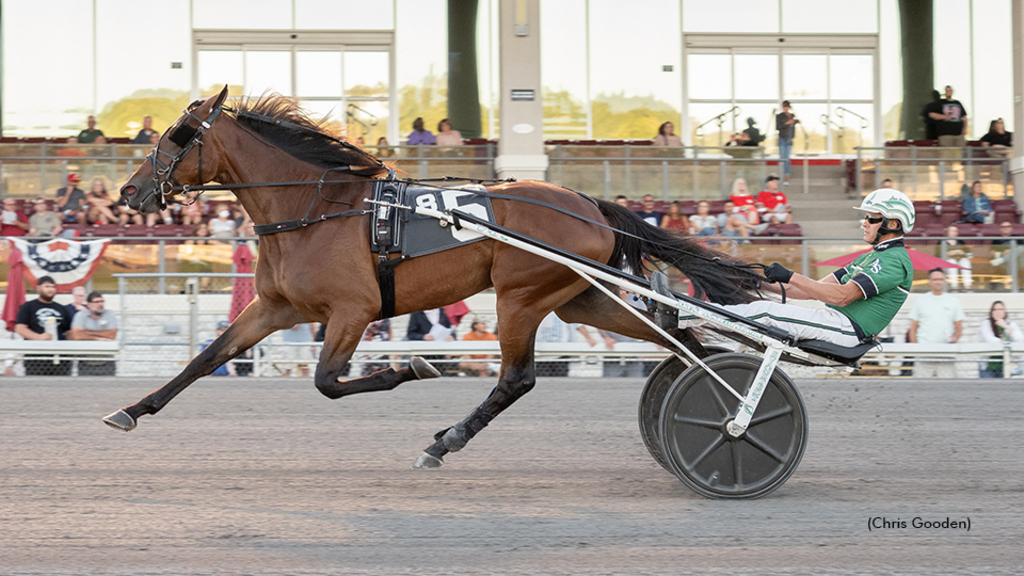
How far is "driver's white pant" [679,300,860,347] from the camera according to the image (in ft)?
14.3

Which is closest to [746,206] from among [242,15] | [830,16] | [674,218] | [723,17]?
[674,218]

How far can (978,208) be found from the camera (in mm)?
13742

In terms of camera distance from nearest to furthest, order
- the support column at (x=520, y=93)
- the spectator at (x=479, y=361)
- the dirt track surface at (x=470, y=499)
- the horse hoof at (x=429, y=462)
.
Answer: the dirt track surface at (x=470, y=499) → the horse hoof at (x=429, y=462) → the spectator at (x=479, y=361) → the support column at (x=520, y=93)

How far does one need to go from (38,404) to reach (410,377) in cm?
397

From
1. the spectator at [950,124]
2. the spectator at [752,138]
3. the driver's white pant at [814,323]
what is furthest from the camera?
the spectator at [950,124]

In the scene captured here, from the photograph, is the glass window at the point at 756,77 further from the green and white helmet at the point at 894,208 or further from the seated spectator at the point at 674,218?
the green and white helmet at the point at 894,208

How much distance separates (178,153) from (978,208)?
39.5 feet

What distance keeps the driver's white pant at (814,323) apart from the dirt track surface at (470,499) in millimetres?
707

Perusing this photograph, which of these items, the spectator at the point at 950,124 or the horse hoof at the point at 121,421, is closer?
the horse hoof at the point at 121,421

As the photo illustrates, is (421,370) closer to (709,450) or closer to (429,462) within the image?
(429,462)

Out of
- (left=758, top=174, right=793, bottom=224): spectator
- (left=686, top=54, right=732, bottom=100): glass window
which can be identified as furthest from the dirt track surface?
(left=686, top=54, right=732, bottom=100): glass window

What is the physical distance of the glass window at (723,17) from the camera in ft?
67.3

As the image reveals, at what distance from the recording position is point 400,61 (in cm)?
2025
